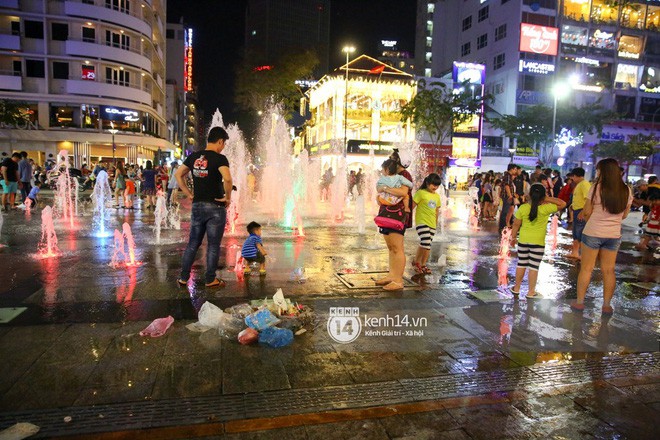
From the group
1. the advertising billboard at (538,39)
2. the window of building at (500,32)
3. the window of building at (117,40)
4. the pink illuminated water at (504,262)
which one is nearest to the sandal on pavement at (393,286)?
the pink illuminated water at (504,262)

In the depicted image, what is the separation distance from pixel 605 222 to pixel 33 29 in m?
43.9

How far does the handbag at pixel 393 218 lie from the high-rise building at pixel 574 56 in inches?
1866

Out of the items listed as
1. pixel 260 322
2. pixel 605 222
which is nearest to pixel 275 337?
pixel 260 322

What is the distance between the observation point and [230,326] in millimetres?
4277

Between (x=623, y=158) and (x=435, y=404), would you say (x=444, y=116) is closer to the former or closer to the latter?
(x=623, y=158)

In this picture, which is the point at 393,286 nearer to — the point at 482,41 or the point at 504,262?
the point at 504,262

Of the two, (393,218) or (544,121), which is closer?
(393,218)

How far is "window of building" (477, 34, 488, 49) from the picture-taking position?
55781 mm

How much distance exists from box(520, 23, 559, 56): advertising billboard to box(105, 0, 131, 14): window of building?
39.6 m

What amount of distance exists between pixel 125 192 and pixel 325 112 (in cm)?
2876

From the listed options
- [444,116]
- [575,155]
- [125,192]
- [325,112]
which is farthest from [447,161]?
[125,192]

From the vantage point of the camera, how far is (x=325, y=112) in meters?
42.5

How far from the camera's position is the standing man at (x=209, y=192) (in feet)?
18.1

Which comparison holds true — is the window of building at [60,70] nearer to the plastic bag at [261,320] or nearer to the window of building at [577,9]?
the plastic bag at [261,320]
